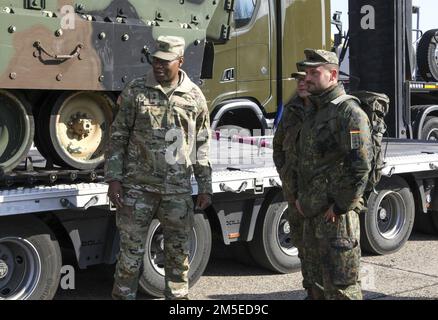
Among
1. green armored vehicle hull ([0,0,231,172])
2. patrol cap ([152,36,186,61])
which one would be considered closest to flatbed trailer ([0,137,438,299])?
green armored vehicle hull ([0,0,231,172])

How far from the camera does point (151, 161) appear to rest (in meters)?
4.54

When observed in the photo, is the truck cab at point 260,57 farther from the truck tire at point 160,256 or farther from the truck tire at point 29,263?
the truck tire at point 29,263

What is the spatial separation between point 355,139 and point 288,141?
76 centimetres

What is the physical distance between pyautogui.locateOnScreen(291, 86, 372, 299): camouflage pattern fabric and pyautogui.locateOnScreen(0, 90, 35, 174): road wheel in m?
1.87

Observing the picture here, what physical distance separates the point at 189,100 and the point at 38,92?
1208 mm

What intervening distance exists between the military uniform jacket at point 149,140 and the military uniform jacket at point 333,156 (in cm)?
75

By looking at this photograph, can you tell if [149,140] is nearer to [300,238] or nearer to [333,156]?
[333,156]

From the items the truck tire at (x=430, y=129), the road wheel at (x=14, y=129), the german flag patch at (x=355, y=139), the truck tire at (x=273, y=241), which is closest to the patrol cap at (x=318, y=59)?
the german flag patch at (x=355, y=139)

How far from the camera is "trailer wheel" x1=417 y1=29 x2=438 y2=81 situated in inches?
446

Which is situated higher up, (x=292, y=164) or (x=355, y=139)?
(x=355, y=139)

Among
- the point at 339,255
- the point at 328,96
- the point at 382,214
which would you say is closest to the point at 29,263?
the point at 339,255

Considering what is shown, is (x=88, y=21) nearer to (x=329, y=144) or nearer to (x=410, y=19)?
(x=329, y=144)

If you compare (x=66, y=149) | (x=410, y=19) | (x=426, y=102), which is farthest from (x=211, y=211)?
(x=426, y=102)

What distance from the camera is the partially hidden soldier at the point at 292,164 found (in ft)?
15.4
